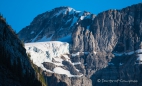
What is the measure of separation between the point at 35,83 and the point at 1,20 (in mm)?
15796

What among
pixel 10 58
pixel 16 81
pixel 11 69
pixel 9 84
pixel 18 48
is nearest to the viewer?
pixel 9 84

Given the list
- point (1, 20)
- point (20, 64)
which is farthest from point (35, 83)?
point (1, 20)

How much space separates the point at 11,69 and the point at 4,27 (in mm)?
7089

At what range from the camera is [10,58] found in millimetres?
74312

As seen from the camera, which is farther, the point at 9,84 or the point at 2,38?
the point at 2,38

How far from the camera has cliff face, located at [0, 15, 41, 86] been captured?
207 ft

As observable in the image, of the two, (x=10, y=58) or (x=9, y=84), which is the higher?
(x=10, y=58)

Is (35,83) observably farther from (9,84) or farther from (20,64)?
(9,84)

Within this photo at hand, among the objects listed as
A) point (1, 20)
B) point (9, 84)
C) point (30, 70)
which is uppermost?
point (1, 20)

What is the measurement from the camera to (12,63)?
243 feet

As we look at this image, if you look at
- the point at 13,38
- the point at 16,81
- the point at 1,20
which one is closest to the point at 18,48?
the point at 13,38

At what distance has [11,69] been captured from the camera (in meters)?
69.6

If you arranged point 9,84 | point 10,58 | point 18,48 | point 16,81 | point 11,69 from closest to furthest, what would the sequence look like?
point 9,84 → point 16,81 → point 11,69 → point 10,58 → point 18,48

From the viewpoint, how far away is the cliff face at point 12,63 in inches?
2484
